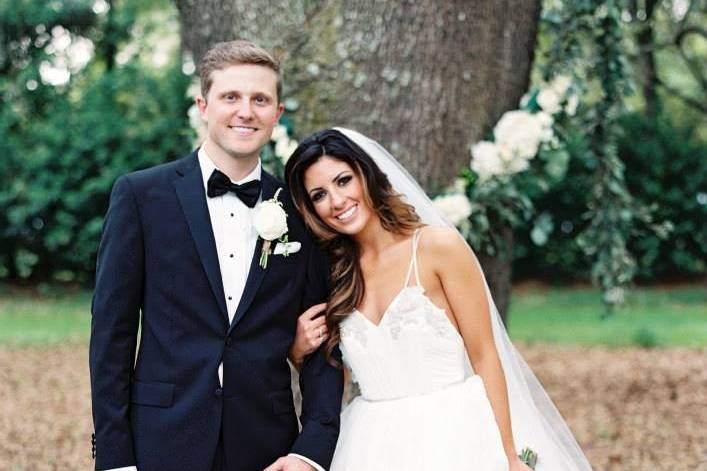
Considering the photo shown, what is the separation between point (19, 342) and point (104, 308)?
8.95m

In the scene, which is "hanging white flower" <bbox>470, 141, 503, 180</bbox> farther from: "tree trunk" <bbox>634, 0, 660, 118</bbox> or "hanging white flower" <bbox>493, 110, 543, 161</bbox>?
"tree trunk" <bbox>634, 0, 660, 118</bbox>

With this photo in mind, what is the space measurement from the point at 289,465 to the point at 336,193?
97cm

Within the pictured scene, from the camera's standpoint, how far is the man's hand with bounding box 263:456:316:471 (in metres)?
2.92

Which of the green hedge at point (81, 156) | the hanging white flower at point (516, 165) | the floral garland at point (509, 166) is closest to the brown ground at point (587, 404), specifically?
the floral garland at point (509, 166)

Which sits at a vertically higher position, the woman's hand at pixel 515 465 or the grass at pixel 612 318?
the woman's hand at pixel 515 465

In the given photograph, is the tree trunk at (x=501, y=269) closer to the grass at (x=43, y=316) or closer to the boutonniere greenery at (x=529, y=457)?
the boutonniere greenery at (x=529, y=457)

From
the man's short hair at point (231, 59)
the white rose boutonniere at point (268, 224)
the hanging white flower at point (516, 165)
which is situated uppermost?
the man's short hair at point (231, 59)

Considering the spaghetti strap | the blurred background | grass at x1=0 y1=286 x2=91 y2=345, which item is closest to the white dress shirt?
the spaghetti strap

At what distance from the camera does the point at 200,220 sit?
288 centimetres

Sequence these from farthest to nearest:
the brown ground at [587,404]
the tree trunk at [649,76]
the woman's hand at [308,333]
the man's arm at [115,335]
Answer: the tree trunk at [649,76] < the brown ground at [587,404] < the woman's hand at [308,333] < the man's arm at [115,335]

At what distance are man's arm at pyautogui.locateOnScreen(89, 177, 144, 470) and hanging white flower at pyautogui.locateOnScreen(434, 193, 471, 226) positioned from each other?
188 centimetres

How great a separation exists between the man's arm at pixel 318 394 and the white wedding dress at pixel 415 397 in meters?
0.14

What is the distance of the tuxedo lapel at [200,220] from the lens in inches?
111

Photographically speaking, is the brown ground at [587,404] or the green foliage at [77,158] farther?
the green foliage at [77,158]
